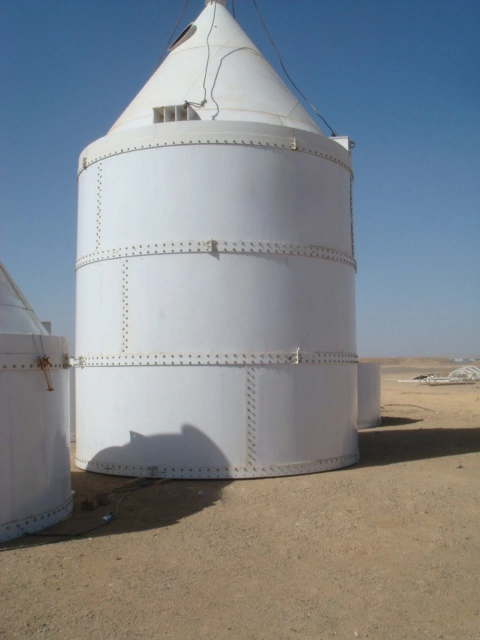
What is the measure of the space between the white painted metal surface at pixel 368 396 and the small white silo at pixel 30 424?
9730mm

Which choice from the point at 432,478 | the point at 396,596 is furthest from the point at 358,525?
the point at 432,478

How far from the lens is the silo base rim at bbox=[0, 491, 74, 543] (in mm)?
5996

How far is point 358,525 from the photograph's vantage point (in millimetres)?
6582

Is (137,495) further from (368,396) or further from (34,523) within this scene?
(368,396)

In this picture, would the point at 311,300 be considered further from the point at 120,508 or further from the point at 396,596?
the point at 396,596

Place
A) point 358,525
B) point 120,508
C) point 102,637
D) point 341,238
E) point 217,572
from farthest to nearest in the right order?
point 341,238 < point 120,508 < point 358,525 < point 217,572 < point 102,637

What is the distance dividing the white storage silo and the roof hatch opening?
7.18 ft

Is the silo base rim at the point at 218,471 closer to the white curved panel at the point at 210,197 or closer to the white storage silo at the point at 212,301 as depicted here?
the white storage silo at the point at 212,301

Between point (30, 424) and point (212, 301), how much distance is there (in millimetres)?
3109

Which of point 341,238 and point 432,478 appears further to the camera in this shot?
point 341,238

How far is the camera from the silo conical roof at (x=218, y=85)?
9.53 m

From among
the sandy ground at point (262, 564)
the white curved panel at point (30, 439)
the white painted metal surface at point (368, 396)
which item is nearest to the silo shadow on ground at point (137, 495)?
the sandy ground at point (262, 564)

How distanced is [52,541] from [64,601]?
141cm

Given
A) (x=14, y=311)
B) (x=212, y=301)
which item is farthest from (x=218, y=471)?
(x=14, y=311)
